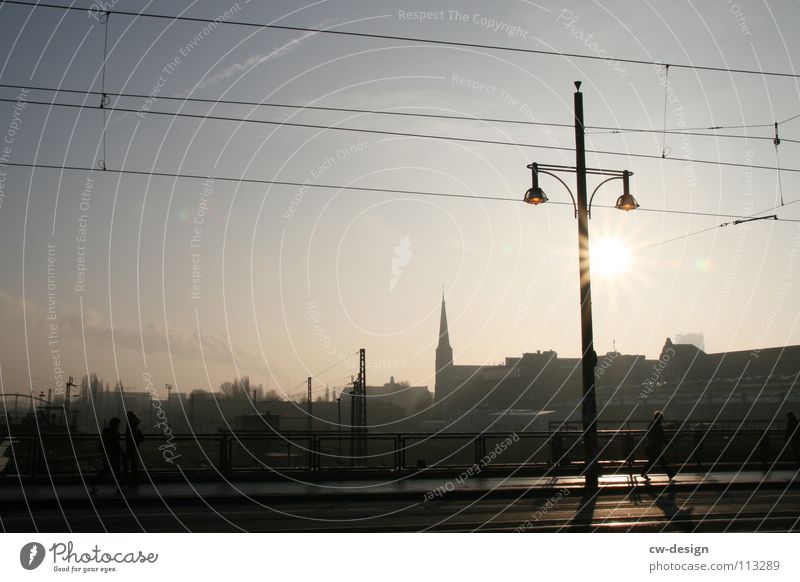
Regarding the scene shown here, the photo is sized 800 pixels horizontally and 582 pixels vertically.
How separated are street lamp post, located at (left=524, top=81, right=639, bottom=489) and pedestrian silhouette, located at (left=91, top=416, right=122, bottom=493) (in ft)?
37.1

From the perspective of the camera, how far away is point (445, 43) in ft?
58.6

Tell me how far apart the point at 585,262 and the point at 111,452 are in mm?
12582

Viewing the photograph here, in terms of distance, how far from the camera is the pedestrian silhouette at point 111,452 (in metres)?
19.9

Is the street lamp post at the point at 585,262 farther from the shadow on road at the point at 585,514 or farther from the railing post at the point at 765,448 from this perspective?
the railing post at the point at 765,448

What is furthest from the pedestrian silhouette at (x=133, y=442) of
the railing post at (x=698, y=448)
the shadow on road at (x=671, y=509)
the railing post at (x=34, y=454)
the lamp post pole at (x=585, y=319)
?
the railing post at (x=698, y=448)

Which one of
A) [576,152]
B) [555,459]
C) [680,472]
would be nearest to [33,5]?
[576,152]

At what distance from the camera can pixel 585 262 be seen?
20766mm

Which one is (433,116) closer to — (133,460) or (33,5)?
(33,5)
